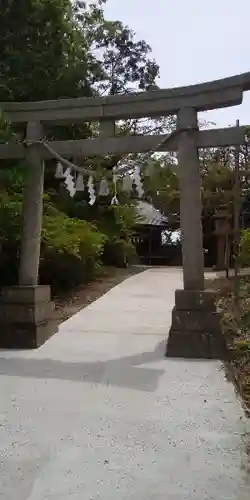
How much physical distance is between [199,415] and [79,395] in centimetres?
106

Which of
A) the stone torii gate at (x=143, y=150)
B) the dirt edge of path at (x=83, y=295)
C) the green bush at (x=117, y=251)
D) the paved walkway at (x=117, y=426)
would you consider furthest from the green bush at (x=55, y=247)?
the green bush at (x=117, y=251)

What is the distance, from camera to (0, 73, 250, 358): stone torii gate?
19.2ft

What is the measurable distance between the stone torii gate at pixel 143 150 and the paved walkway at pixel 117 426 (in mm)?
315

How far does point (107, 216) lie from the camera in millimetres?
13664

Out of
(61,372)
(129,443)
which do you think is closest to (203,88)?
(61,372)

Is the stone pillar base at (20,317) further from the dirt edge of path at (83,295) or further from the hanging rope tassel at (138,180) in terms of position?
the hanging rope tassel at (138,180)

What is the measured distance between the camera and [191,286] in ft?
19.6

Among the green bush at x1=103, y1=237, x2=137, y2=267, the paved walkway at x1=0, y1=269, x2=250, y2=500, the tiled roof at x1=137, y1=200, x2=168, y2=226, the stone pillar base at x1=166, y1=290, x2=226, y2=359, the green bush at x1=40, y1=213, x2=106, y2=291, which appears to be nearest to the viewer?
the paved walkway at x1=0, y1=269, x2=250, y2=500

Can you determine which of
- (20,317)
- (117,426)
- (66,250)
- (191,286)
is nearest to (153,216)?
(66,250)

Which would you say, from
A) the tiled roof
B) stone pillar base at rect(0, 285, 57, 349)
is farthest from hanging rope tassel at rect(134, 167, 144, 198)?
the tiled roof

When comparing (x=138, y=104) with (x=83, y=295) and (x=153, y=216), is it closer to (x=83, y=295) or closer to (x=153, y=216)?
(x=83, y=295)

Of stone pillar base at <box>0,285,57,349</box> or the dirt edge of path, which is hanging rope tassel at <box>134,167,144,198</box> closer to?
stone pillar base at <box>0,285,57,349</box>

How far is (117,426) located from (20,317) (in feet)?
9.18

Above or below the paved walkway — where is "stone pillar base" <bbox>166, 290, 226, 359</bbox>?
above
